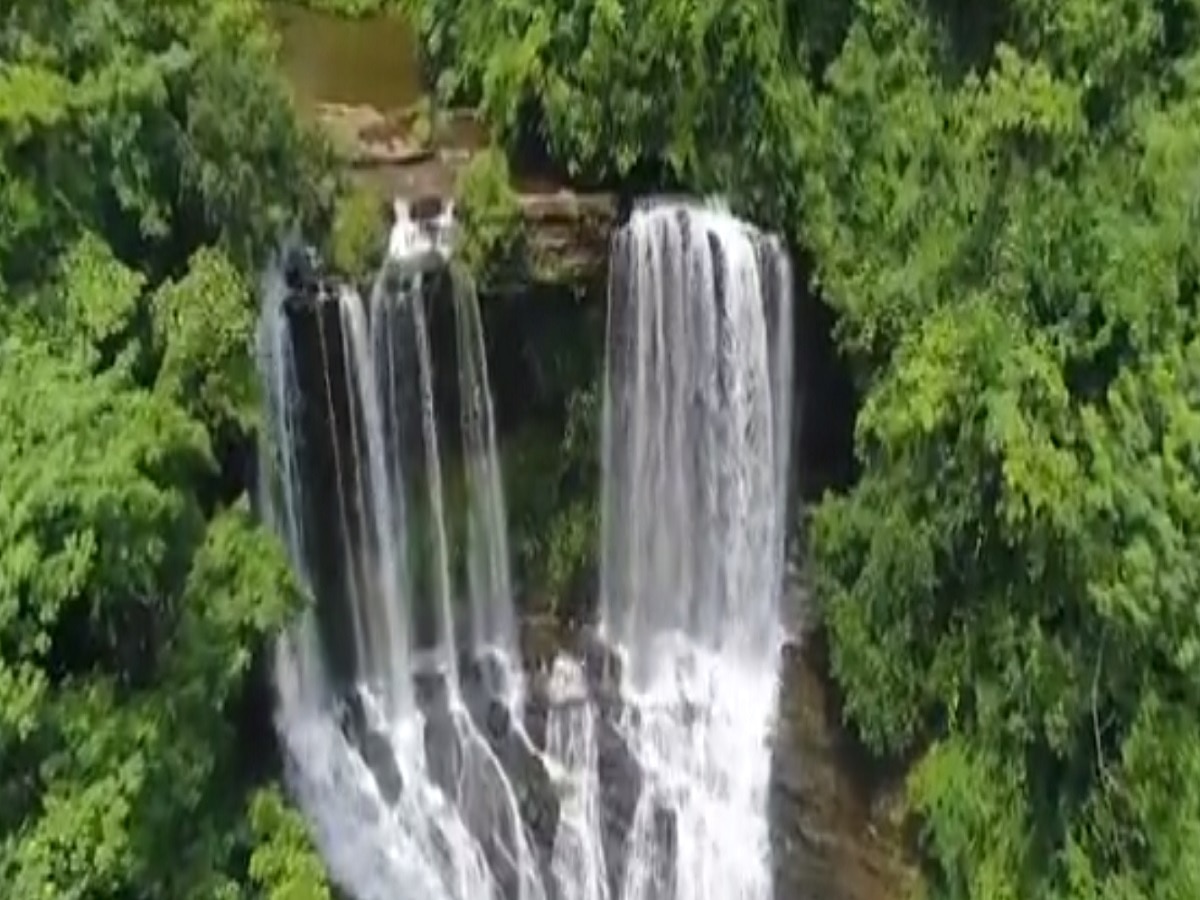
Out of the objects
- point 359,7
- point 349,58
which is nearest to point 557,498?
point 349,58

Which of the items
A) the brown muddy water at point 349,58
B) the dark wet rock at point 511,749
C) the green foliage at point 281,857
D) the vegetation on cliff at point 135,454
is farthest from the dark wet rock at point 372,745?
the brown muddy water at point 349,58

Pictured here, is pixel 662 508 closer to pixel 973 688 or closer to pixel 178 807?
pixel 973 688

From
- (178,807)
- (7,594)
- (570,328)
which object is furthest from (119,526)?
(570,328)

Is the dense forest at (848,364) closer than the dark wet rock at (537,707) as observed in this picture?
Yes

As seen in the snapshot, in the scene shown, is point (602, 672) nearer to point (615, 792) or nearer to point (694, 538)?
point (615, 792)

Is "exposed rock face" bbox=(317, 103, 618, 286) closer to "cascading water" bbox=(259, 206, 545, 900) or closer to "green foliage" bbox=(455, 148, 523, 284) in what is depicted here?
"green foliage" bbox=(455, 148, 523, 284)

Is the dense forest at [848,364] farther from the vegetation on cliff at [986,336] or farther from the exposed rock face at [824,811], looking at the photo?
→ the exposed rock face at [824,811]
